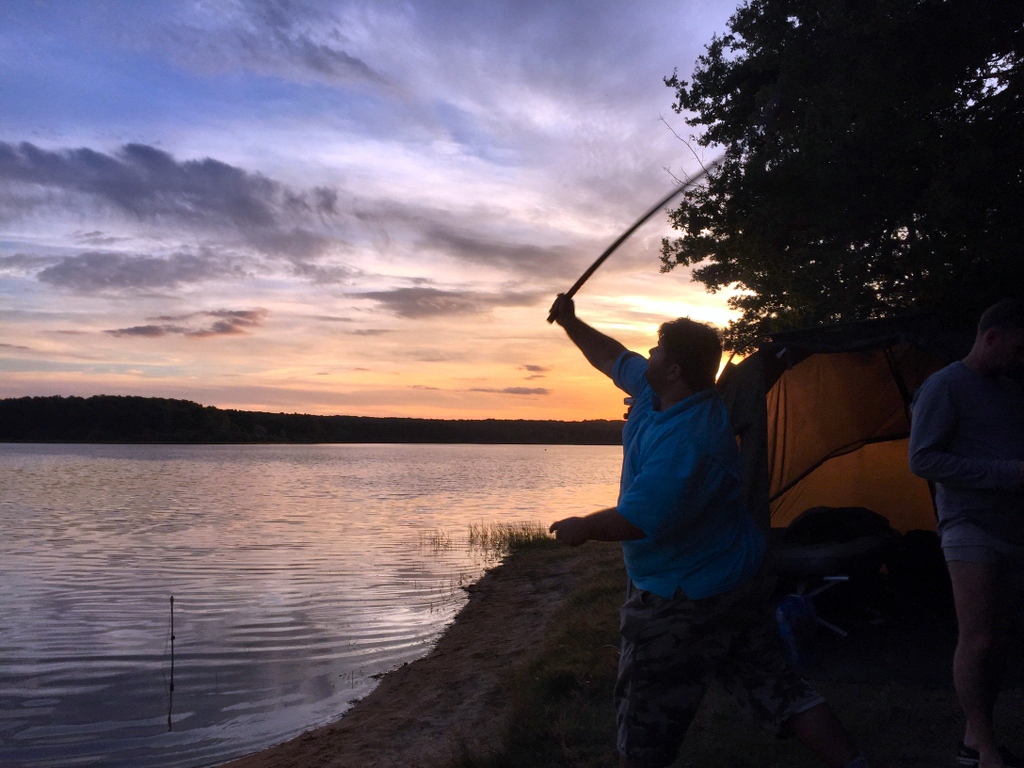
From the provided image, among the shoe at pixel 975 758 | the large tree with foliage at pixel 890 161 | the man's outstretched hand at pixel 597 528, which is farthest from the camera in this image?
the large tree with foliage at pixel 890 161

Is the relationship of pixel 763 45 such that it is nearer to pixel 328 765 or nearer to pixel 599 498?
pixel 328 765

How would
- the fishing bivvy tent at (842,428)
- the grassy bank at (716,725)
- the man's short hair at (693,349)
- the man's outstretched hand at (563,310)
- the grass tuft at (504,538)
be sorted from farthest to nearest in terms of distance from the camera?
the grass tuft at (504,538), the fishing bivvy tent at (842,428), the grassy bank at (716,725), the man's outstretched hand at (563,310), the man's short hair at (693,349)

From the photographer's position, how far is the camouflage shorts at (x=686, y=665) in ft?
8.61

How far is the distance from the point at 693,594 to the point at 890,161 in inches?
225

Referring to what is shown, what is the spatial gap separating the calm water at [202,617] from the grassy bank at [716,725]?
2.70 m

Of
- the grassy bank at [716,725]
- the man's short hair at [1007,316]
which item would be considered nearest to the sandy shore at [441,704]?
the grassy bank at [716,725]

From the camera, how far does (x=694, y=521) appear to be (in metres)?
2.61

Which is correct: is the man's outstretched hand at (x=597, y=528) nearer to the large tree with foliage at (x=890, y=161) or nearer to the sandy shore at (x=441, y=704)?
the sandy shore at (x=441, y=704)

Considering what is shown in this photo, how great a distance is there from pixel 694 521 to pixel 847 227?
5.83 meters

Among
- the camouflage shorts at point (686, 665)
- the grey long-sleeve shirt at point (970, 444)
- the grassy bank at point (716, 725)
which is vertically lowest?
the grassy bank at point (716, 725)

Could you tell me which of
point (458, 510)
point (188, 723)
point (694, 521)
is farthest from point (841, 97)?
point (458, 510)

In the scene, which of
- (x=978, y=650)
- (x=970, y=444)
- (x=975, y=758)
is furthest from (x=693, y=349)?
(x=975, y=758)

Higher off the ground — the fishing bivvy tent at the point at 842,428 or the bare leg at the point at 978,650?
the fishing bivvy tent at the point at 842,428

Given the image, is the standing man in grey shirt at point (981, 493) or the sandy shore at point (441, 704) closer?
the standing man in grey shirt at point (981, 493)
